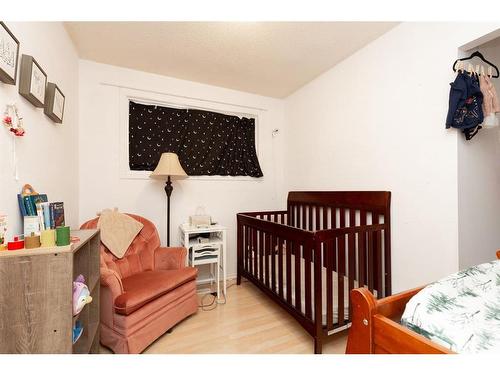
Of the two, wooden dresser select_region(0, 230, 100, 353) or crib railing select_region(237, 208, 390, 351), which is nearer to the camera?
wooden dresser select_region(0, 230, 100, 353)

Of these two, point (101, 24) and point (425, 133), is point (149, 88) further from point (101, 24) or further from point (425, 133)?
point (425, 133)

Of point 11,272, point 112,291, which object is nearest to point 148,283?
point 112,291

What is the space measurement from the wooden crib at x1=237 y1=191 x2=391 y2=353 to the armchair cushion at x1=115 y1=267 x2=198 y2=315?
693 mm

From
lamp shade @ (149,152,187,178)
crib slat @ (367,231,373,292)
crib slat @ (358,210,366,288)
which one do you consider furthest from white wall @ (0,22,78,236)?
crib slat @ (367,231,373,292)

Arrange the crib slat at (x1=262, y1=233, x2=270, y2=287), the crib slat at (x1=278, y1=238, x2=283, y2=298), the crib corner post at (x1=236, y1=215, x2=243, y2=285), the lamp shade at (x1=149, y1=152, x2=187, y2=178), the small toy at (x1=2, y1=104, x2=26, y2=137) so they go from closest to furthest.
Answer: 1. the small toy at (x1=2, y1=104, x2=26, y2=137)
2. the crib slat at (x1=278, y1=238, x2=283, y2=298)
3. the crib slat at (x1=262, y1=233, x2=270, y2=287)
4. the lamp shade at (x1=149, y1=152, x2=187, y2=178)
5. the crib corner post at (x1=236, y1=215, x2=243, y2=285)

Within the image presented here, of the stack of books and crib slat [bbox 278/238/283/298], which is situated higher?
the stack of books

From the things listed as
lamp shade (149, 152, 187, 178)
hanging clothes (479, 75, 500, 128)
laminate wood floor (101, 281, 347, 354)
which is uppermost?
hanging clothes (479, 75, 500, 128)

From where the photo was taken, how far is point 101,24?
171 cm

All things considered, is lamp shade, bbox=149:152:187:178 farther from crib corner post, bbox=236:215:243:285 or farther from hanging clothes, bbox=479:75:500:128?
hanging clothes, bbox=479:75:500:128

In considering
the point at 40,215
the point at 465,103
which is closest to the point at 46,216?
the point at 40,215

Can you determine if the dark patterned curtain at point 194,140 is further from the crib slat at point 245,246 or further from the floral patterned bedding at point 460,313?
the floral patterned bedding at point 460,313

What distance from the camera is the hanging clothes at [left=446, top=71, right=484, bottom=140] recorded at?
52.4 inches

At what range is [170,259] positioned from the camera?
2.03 metres

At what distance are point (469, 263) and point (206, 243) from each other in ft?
6.72
